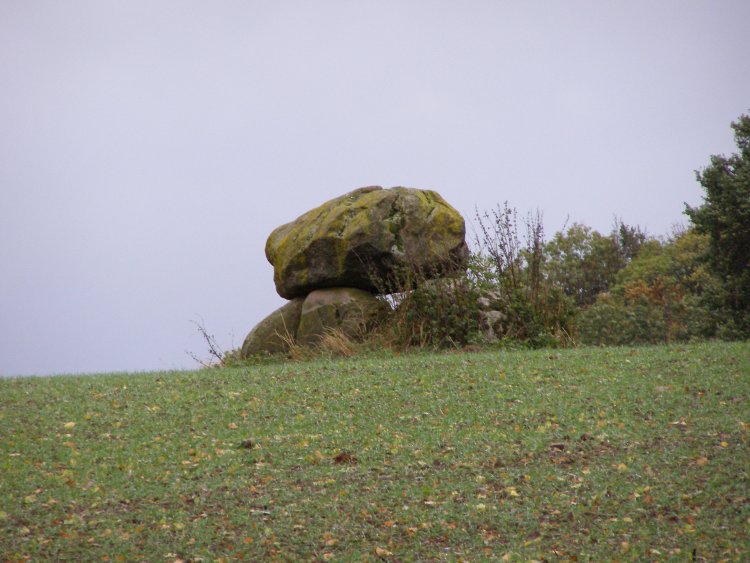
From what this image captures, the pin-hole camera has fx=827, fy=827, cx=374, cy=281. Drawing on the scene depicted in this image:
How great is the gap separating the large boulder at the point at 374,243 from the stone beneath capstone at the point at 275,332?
1.72ft

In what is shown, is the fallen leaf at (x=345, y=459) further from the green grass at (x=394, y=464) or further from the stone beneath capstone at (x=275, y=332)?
the stone beneath capstone at (x=275, y=332)

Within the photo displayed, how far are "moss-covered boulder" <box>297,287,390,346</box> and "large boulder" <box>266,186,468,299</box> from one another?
0.40 metres

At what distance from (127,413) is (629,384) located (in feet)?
23.2

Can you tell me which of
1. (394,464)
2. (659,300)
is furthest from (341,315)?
(659,300)

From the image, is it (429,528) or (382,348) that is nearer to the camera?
(429,528)

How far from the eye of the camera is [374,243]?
17.6m

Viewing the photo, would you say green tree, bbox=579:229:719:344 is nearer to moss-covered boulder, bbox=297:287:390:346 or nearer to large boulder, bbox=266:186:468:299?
large boulder, bbox=266:186:468:299

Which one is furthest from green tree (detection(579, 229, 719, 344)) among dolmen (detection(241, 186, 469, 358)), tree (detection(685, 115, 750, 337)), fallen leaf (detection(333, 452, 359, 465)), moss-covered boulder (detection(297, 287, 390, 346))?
fallen leaf (detection(333, 452, 359, 465))

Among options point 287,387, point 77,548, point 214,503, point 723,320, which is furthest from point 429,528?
point 723,320

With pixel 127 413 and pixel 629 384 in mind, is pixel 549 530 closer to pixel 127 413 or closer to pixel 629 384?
pixel 629 384

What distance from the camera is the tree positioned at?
21438 mm

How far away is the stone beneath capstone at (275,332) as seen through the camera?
18.2m

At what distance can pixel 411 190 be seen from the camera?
735 inches

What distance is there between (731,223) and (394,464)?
50.9 feet
